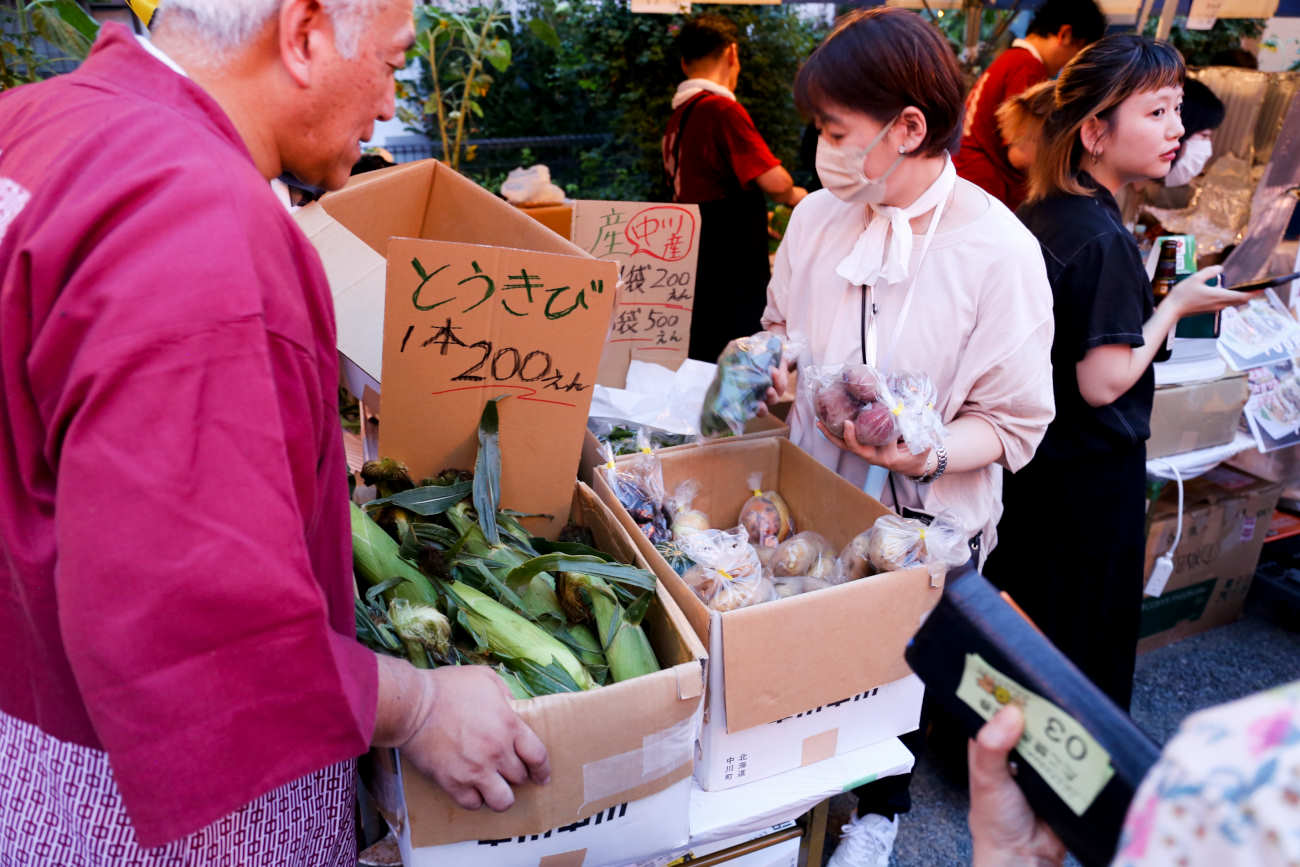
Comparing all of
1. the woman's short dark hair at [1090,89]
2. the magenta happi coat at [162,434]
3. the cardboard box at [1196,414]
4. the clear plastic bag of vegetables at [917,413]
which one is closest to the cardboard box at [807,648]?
the clear plastic bag of vegetables at [917,413]

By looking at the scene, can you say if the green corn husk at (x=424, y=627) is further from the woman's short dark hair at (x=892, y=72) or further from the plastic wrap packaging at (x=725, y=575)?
the woman's short dark hair at (x=892, y=72)

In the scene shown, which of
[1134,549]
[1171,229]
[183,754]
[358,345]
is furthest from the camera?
[1171,229]

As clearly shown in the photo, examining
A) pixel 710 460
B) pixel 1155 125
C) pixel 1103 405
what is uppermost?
pixel 1155 125

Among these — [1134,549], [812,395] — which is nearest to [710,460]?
[812,395]

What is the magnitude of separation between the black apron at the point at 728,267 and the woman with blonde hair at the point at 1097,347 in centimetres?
205

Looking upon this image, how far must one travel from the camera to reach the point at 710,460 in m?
1.94

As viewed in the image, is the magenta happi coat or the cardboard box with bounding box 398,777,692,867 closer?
the magenta happi coat

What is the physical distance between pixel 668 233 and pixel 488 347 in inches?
45.6

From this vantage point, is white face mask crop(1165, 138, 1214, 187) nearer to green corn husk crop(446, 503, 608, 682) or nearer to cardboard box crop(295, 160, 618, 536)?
cardboard box crop(295, 160, 618, 536)

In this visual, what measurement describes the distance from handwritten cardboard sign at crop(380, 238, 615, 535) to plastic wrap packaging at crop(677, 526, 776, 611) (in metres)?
0.35

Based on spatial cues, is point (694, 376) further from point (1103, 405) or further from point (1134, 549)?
point (1134, 549)

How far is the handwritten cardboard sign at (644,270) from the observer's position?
8.25ft

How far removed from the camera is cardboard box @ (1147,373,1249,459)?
2863 mm

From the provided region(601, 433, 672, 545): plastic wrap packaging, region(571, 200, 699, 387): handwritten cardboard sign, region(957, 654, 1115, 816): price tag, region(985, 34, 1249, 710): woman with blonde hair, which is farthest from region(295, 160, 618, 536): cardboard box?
region(985, 34, 1249, 710): woman with blonde hair
